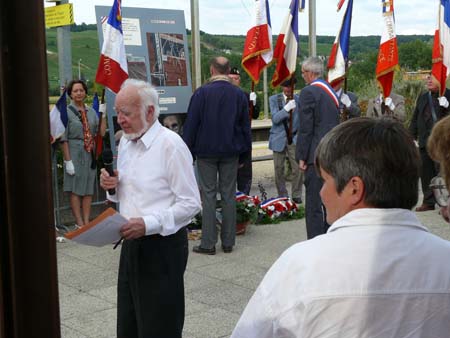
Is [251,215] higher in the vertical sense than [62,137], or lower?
lower

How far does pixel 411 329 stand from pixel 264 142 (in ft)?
45.8

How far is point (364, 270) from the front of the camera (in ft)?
6.17

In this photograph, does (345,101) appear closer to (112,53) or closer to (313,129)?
(313,129)

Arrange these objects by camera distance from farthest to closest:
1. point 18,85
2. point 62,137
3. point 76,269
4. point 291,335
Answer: point 62,137 < point 76,269 < point 291,335 < point 18,85

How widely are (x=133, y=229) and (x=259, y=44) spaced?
646cm

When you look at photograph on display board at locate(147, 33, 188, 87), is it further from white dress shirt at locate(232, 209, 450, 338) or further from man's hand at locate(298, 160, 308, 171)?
white dress shirt at locate(232, 209, 450, 338)

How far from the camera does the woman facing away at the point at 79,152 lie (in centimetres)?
871

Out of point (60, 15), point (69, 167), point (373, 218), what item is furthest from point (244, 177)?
point (373, 218)

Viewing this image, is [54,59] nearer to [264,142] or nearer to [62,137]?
[62,137]

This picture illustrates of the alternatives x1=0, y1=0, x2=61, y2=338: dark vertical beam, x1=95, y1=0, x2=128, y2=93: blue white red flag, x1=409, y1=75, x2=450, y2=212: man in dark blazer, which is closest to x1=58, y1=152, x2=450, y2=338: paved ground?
x1=409, y1=75, x2=450, y2=212: man in dark blazer

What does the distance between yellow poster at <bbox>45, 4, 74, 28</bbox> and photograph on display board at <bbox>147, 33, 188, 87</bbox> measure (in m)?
1.28

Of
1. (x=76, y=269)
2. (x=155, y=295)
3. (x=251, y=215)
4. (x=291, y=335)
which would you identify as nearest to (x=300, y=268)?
(x=291, y=335)

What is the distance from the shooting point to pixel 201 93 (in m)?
7.78

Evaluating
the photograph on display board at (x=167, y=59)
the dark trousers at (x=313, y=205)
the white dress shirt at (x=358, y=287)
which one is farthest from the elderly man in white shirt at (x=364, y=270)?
the photograph on display board at (x=167, y=59)
